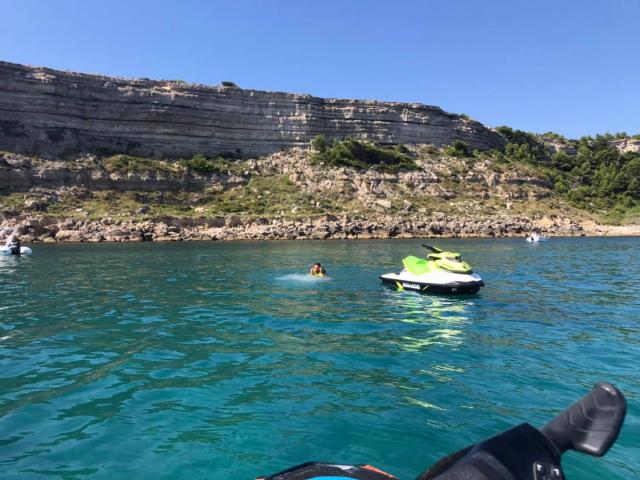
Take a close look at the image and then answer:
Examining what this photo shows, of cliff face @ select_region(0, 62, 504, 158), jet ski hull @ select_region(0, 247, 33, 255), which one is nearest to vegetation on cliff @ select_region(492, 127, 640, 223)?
cliff face @ select_region(0, 62, 504, 158)

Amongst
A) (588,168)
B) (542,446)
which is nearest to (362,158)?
(588,168)

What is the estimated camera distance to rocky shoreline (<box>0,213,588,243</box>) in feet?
179

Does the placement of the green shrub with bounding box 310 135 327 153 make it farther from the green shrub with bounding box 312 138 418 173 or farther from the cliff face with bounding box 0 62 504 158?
the cliff face with bounding box 0 62 504 158

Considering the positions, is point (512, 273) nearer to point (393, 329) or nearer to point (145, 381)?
point (393, 329)

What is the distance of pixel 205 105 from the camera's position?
83750 mm

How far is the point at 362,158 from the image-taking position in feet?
283

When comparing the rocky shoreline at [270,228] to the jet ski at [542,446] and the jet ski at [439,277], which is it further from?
the jet ski at [542,446]

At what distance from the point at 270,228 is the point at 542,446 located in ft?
190

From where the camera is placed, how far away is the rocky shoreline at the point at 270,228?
5456 centimetres

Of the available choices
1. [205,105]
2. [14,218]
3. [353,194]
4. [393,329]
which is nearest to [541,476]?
[393,329]

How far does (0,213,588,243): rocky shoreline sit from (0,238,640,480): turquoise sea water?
3906 cm

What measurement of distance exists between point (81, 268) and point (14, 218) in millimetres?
35130

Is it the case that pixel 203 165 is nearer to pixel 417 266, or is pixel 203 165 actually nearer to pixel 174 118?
pixel 174 118

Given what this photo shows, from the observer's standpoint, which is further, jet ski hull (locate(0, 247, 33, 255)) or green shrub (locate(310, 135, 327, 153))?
green shrub (locate(310, 135, 327, 153))
